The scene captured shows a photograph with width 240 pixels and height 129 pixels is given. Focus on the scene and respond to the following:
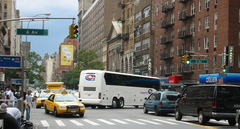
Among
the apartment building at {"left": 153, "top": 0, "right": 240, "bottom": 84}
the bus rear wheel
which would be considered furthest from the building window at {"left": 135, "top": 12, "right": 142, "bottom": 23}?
the bus rear wheel

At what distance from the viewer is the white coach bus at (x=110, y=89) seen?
39656 millimetres

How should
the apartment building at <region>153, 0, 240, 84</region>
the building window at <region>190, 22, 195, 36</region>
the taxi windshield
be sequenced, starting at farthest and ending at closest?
1. the building window at <region>190, 22, 195, 36</region>
2. the apartment building at <region>153, 0, 240, 84</region>
3. the taxi windshield

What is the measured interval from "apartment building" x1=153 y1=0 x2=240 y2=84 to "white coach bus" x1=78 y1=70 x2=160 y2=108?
22.4 feet

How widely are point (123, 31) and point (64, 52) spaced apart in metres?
57.6

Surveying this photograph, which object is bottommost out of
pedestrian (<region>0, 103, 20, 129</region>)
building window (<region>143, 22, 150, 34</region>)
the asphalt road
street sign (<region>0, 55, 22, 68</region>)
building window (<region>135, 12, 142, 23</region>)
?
the asphalt road

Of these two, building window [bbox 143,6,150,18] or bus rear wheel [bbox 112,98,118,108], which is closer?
bus rear wheel [bbox 112,98,118,108]

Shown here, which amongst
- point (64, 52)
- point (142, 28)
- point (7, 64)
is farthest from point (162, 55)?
point (64, 52)

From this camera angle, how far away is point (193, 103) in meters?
23.2

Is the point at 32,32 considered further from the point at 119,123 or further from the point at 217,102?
the point at 217,102

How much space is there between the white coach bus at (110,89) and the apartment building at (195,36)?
269 inches

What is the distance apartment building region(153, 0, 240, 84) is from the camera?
2074 inches

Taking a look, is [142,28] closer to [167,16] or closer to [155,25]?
[155,25]

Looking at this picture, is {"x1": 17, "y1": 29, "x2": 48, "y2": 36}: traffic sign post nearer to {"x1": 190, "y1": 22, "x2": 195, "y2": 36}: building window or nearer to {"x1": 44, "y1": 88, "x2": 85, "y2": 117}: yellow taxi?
{"x1": 44, "y1": 88, "x2": 85, "y2": 117}: yellow taxi

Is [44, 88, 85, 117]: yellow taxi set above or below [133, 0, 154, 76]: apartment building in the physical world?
below
